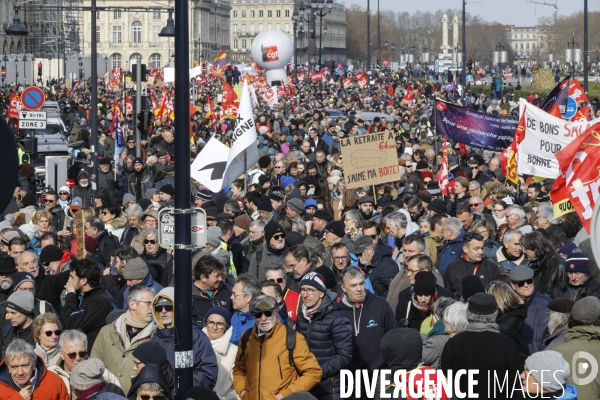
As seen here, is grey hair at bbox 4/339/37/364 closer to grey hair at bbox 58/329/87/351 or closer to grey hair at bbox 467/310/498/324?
grey hair at bbox 58/329/87/351

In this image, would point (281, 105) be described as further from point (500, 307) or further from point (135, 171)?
point (500, 307)

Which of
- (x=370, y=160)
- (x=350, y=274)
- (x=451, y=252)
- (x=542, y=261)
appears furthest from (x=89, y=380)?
(x=370, y=160)

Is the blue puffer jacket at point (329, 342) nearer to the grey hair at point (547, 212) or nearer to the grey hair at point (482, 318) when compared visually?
the grey hair at point (482, 318)

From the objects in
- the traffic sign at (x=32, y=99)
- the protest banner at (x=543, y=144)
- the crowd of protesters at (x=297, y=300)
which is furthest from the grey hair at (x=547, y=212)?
the traffic sign at (x=32, y=99)

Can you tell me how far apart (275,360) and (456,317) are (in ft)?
3.24

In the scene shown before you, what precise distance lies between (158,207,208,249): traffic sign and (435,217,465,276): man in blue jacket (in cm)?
374

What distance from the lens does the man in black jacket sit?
7.95 m

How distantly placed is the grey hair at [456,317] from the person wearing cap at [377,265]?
2.72 m

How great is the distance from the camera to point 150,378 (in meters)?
5.88

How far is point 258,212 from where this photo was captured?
12.3 m

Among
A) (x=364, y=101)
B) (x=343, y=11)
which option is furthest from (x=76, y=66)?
(x=343, y=11)

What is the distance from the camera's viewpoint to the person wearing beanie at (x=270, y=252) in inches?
385

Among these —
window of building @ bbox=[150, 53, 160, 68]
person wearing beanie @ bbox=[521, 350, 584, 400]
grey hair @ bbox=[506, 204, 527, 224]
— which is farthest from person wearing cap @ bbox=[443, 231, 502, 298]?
window of building @ bbox=[150, 53, 160, 68]

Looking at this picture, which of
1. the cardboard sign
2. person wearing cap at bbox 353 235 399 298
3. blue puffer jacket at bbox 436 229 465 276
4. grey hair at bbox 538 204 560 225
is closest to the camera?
person wearing cap at bbox 353 235 399 298
